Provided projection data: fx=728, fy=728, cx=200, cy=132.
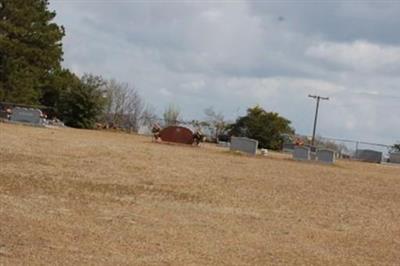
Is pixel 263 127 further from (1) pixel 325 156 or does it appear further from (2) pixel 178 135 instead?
(1) pixel 325 156

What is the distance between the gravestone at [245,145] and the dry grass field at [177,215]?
11.0m

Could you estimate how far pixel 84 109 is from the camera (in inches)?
2000

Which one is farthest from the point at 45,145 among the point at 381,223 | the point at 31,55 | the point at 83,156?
the point at 31,55

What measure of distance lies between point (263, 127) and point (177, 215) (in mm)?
45039

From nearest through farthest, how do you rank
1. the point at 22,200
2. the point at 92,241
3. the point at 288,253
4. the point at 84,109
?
1. the point at 92,241
2. the point at 288,253
3. the point at 22,200
4. the point at 84,109

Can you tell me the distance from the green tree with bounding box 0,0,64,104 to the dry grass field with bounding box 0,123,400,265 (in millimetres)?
24177

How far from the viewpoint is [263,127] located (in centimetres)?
5631

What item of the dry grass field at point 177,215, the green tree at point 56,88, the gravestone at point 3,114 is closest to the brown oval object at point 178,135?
the gravestone at point 3,114

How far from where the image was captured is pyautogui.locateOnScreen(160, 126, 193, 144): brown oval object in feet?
113

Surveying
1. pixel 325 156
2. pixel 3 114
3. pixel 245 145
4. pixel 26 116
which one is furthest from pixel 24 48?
pixel 325 156

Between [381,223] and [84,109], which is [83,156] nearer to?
[381,223]

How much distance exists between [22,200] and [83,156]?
7.71 metres

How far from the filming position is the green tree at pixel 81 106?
50438 millimetres

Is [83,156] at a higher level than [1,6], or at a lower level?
lower
